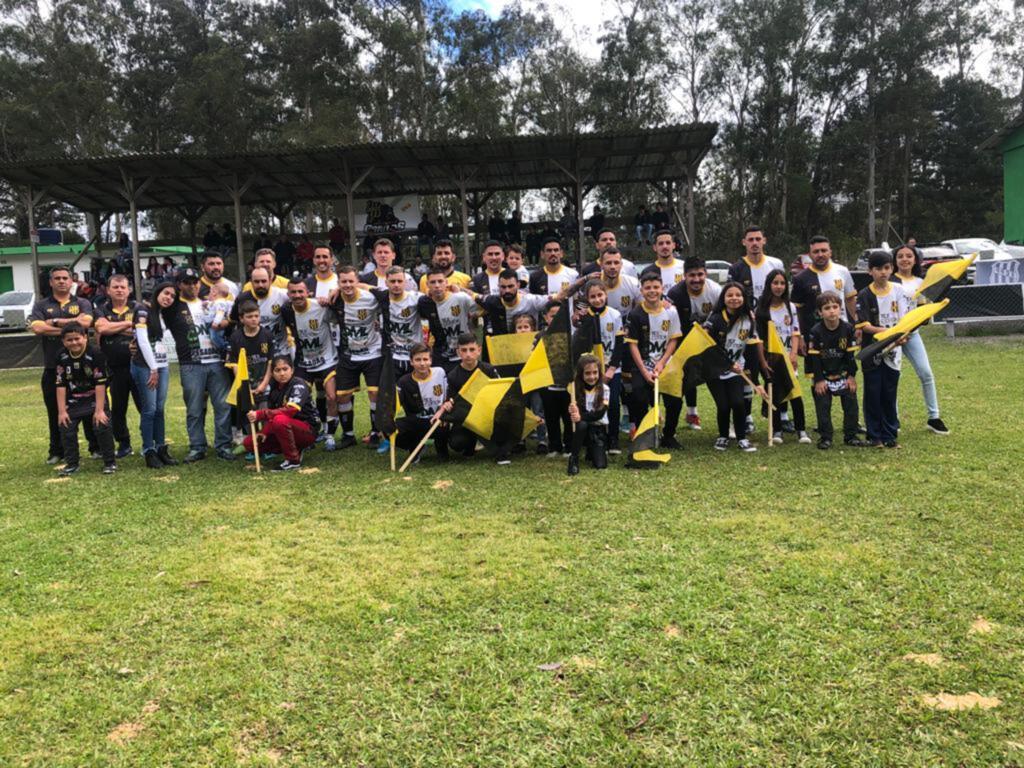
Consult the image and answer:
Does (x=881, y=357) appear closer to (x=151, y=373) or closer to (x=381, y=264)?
(x=381, y=264)

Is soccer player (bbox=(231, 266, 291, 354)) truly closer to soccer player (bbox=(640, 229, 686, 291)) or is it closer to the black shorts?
the black shorts

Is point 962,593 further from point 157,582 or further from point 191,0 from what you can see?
point 191,0

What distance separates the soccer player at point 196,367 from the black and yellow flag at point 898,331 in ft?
20.5

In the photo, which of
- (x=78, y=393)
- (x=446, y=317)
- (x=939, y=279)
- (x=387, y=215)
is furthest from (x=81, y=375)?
(x=387, y=215)

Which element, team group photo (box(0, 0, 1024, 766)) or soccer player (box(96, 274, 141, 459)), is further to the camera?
soccer player (box(96, 274, 141, 459))

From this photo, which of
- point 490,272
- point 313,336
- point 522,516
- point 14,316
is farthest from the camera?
point 14,316

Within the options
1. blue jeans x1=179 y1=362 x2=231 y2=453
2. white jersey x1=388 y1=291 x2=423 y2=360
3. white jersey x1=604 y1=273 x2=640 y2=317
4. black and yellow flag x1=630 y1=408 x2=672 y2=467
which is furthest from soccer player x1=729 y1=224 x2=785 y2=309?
blue jeans x1=179 y1=362 x2=231 y2=453

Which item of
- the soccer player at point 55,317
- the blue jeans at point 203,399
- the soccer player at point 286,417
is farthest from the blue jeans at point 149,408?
the soccer player at point 286,417

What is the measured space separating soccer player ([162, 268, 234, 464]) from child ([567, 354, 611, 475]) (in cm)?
359

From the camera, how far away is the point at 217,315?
728cm

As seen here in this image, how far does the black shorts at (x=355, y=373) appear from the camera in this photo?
7.57 m

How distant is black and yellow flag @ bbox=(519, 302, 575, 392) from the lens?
6.66 meters

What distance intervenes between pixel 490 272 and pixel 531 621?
511 cm

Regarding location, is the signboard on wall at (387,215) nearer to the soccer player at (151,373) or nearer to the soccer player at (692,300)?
the soccer player at (151,373)
